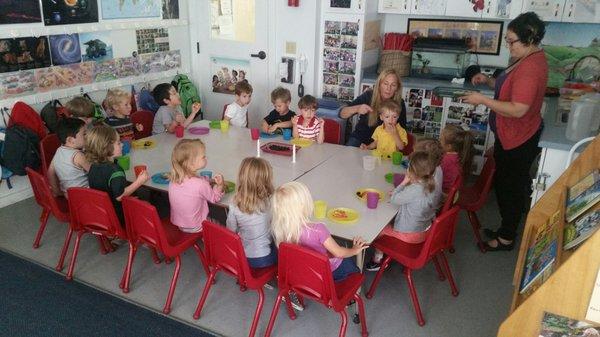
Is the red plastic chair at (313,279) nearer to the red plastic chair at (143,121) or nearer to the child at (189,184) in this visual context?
the child at (189,184)

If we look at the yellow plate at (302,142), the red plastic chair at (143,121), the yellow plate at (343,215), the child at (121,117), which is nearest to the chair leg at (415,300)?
the yellow plate at (343,215)

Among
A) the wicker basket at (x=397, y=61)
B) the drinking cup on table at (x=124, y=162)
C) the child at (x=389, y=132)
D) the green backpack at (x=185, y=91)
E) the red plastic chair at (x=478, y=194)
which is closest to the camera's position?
the drinking cup on table at (x=124, y=162)

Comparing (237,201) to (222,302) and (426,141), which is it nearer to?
(222,302)

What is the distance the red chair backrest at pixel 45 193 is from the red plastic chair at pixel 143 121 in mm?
1253

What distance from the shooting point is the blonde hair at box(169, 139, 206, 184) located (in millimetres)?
2658

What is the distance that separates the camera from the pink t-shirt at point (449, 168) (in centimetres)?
321

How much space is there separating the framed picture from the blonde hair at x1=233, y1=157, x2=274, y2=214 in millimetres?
3548

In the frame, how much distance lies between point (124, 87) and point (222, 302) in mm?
3042

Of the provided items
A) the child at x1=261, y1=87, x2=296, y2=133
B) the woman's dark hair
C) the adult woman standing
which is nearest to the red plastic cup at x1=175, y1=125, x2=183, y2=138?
the child at x1=261, y1=87, x2=296, y2=133

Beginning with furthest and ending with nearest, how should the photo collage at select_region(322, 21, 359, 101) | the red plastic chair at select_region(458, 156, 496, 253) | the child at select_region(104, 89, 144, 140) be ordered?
1. the photo collage at select_region(322, 21, 359, 101)
2. the child at select_region(104, 89, 144, 140)
3. the red plastic chair at select_region(458, 156, 496, 253)

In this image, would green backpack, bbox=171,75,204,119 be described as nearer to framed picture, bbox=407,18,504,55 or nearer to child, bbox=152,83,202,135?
child, bbox=152,83,202,135

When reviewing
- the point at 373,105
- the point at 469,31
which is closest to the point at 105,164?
the point at 373,105

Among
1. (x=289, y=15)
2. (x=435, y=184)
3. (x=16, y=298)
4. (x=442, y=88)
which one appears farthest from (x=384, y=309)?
(x=289, y=15)

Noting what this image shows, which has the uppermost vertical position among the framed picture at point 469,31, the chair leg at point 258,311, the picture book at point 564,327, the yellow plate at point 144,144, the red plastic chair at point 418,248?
the framed picture at point 469,31
